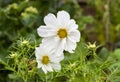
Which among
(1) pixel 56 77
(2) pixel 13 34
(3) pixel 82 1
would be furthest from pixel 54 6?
(3) pixel 82 1

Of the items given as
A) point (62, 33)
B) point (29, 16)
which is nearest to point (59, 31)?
point (62, 33)

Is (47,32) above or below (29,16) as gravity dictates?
below

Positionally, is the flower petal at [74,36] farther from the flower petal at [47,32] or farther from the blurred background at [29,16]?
the blurred background at [29,16]

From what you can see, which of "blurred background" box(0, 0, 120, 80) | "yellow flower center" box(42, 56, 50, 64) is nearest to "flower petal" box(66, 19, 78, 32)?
"yellow flower center" box(42, 56, 50, 64)

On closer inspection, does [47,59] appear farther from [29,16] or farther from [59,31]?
[29,16]

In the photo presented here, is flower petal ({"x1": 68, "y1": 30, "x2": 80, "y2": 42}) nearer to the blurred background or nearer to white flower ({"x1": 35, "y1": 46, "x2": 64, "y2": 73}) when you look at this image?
white flower ({"x1": 35, "y1": 46, "x2": 64, "y2": 73})

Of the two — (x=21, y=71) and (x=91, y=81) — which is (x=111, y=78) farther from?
(x=21, y=71)

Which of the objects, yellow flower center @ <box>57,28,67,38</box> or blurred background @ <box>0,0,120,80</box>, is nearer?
yellow flower center @ <box>57,28,67,38</box>
